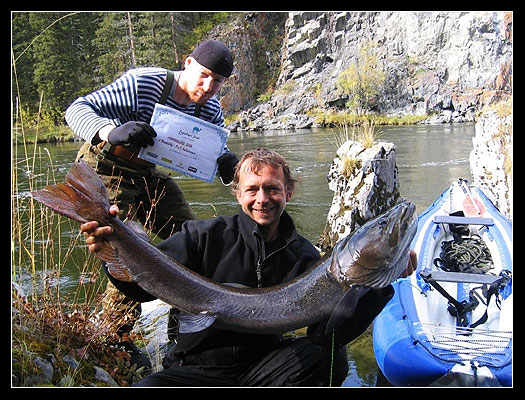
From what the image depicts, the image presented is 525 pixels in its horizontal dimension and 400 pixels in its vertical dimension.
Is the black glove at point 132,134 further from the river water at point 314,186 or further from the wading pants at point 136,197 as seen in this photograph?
the river water at point 314,186

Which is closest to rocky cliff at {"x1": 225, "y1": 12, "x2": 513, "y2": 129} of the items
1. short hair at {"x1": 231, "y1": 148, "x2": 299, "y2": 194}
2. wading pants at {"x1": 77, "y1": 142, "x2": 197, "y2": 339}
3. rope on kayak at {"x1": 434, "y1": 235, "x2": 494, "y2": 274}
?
rope on kayak at {"x1": 434, "y1": 235, "x2": 494, "y2": 274}

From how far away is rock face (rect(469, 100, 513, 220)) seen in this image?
820 centimetres

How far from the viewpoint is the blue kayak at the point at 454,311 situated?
12.9ft

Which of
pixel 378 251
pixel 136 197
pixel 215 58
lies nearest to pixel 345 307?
pixel 378 251

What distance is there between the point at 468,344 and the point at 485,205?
3.63 meters

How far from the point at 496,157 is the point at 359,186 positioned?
3055 millimetres

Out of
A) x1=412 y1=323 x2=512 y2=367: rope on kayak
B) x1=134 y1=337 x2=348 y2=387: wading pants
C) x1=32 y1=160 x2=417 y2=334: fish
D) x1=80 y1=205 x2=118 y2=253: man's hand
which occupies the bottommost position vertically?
x1=412 y1=323 x2=512 y2=367: rope on kayak

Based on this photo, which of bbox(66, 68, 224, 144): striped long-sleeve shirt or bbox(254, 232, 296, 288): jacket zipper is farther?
bbox(66, 68, 224, 144): striped long-sleeve shirt

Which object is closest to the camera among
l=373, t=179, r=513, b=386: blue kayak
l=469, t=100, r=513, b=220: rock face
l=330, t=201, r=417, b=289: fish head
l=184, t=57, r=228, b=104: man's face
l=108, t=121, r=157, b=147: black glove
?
l=330, t=201, r=417, b=289: fish head

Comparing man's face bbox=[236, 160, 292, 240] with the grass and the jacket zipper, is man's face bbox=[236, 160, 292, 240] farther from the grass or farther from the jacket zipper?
the grass

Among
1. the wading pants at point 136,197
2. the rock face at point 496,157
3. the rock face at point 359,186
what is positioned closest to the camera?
the wading pants at point 136,197

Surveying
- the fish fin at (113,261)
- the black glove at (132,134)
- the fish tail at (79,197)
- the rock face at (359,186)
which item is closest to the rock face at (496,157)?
the rock face at (359,186)

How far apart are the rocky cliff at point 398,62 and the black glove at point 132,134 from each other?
32487 millimetres

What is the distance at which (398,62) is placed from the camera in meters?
43.1
